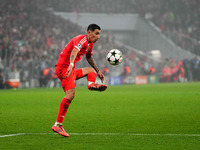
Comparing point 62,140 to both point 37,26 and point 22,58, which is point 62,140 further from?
point 37,26

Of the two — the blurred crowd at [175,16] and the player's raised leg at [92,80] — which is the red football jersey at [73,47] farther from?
the blurred crowd at [175,16]

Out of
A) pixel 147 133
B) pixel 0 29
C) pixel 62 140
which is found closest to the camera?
pixel 62 140

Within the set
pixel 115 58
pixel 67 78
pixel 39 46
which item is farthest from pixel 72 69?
pixel 39 46

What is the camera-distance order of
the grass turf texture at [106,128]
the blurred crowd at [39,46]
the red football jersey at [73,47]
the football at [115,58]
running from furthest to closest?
the blurred crowd at [39,46]
the football at [115,58]
the red football jersey at [73,47]
the grass turf texture at [106,128]

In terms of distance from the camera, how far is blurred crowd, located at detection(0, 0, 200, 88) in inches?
1156

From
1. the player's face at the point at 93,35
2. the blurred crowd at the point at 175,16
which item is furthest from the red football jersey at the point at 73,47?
the blurred crowd at the point at 175,16

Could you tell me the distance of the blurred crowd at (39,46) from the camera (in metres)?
29.4

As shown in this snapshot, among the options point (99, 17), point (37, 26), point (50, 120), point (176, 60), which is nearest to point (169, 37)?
point (176, 60)

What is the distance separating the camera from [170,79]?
40000mm

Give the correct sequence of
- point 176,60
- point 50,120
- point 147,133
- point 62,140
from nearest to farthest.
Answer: point 62,140, point 147,133, point 50,120, point 176,60

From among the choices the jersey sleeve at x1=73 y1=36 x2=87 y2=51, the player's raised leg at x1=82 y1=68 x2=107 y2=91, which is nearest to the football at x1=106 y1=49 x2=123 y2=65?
the player's raised leg at x1=82 y1=68 x2=107 y2=91

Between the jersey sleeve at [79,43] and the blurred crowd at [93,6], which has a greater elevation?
the blurred crowd at [93,6]

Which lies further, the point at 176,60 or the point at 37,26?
the point at 176,60

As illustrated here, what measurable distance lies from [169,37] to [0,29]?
63.9ft
